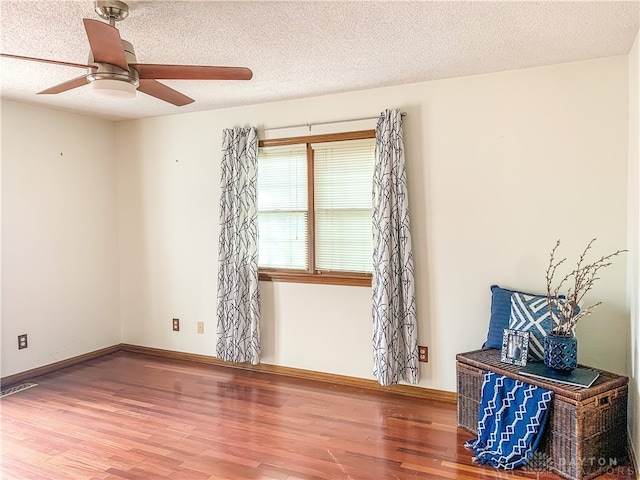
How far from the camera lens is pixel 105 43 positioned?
1.92 metres

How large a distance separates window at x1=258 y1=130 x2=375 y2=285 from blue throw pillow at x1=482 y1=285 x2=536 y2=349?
3.18ft

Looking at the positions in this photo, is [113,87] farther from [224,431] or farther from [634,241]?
[634,241]

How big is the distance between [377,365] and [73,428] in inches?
84.3

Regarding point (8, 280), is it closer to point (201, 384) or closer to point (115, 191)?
point (115, 191)

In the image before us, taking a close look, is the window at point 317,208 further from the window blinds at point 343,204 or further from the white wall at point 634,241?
the white wall at point 634,241

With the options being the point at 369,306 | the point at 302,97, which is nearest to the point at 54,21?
the point at 302,97

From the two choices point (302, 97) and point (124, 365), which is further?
point (124, 365)

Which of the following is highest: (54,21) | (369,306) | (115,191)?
(54,21)

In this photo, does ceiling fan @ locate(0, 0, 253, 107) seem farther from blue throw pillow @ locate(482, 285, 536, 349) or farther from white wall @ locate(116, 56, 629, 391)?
blue throw pillow @ locate(482, 285, 536, 349)

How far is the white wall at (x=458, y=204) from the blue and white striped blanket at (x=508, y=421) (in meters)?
0.73

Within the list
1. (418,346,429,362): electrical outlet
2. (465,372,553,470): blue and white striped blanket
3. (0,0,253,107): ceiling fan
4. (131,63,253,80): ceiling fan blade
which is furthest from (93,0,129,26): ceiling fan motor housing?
(418,346,429,362): electrical outlet

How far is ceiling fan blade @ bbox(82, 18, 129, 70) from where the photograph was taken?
179 centimetres

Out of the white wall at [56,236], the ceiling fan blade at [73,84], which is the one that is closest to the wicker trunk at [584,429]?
the ceiling fan blade at [73,84]

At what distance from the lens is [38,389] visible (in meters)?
3.85
